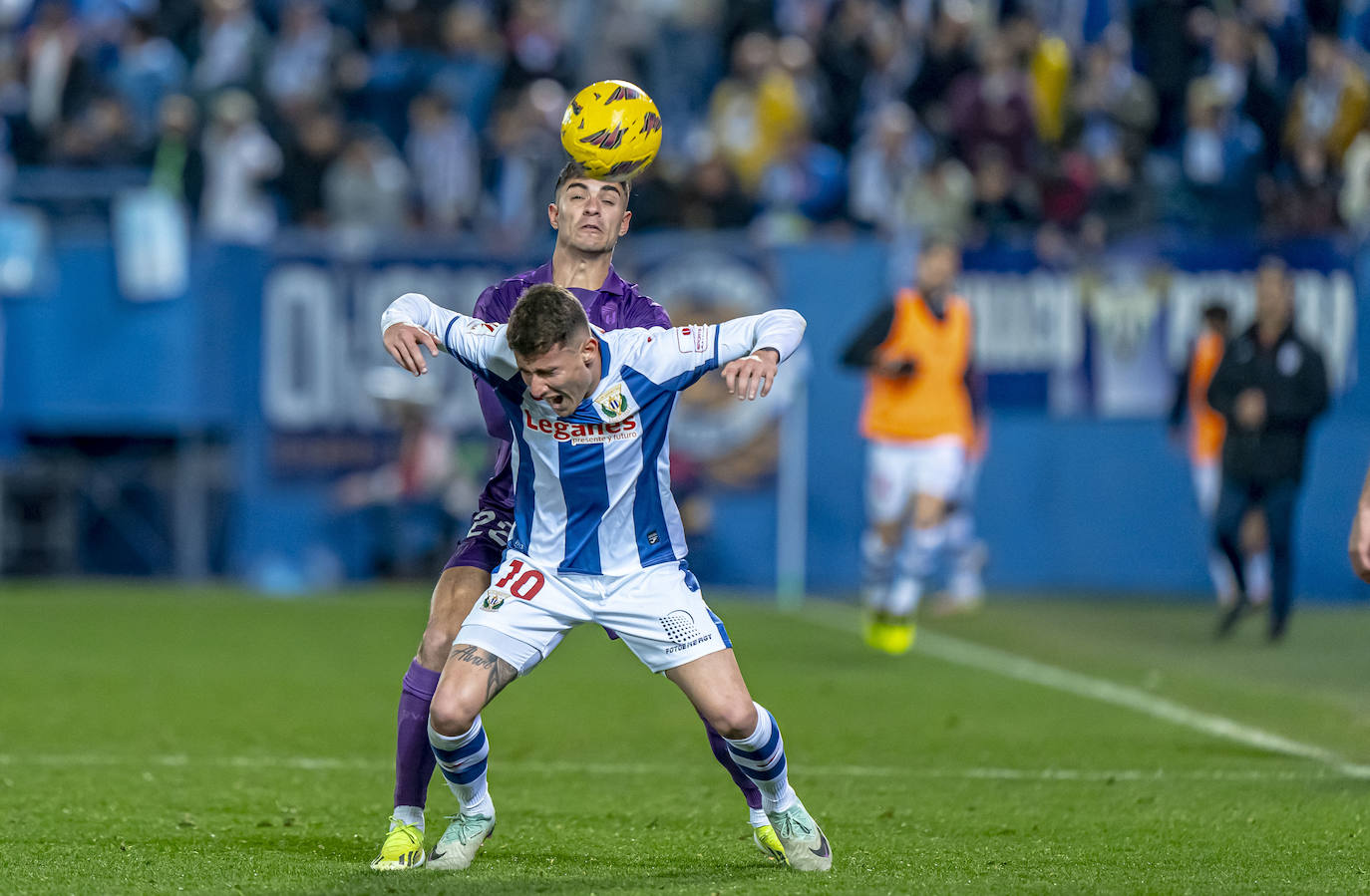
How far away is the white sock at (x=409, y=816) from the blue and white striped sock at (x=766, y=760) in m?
0.96

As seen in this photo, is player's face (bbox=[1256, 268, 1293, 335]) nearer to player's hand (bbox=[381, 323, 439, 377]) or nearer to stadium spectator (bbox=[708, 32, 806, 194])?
stadium spectator (bbox=[708, 32, 806, 194])

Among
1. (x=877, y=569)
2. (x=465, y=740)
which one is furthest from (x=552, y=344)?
(x=877, y=569)

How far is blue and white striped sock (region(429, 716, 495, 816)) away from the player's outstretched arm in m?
1.23

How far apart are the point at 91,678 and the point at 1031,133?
9887 millimetres

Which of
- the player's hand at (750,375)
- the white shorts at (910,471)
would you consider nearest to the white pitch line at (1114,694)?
the white shorts at (910,471)

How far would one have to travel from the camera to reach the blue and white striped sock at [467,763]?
5734 millimetres

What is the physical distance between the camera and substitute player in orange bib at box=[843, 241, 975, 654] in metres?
12.7

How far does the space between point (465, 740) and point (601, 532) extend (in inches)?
27.7

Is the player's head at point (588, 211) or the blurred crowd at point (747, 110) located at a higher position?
the blurred crowd at point (747, 110)

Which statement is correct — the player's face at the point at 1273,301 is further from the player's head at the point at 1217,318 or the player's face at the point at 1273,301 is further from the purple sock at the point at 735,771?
the purple sock at the point at 735,771

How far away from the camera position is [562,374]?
18.0ft

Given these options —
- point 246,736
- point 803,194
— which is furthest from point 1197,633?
point 246,736

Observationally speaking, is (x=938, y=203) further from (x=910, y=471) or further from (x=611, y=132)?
(x=611, y=132)

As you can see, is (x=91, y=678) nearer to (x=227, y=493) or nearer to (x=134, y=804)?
(x=134, y=804)
